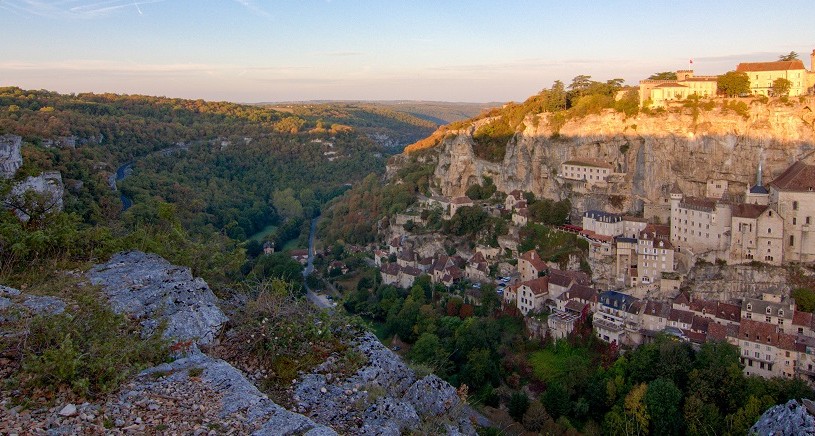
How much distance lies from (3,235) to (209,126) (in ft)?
199

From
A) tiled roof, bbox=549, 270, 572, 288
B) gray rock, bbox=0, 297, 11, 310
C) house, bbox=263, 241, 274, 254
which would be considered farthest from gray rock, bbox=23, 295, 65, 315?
house, bbox=263, 241, 274, 254

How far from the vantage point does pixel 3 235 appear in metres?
7.75

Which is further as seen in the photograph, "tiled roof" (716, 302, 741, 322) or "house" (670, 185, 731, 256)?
"house" (670, 185, 731, 256)

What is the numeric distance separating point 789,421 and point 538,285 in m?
18.4

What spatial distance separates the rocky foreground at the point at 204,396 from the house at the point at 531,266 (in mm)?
25081

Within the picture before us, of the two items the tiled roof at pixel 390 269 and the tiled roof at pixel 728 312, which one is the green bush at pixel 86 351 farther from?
the tiled roof at pixel 390 269

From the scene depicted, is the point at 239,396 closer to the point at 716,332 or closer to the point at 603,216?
the point at 716,332

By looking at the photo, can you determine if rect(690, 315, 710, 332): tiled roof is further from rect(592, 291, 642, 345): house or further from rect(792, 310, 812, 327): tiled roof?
rect(792, 310, 812, 327): tiled roof

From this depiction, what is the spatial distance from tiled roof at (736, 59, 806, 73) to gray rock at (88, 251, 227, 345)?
35.6 m

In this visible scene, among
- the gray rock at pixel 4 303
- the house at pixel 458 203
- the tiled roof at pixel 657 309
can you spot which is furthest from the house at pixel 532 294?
the gray rock at pixel 4 303

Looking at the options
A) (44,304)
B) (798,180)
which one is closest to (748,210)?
(798,180)

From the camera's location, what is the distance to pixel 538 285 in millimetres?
27859

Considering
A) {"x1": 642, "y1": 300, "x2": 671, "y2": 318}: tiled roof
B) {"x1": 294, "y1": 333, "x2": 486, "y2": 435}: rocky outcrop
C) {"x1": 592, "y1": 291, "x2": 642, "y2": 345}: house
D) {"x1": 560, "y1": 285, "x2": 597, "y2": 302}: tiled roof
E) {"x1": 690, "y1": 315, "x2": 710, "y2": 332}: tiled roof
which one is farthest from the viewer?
{"x1": 560, "y1": 285, "x2": 597, "y2": 302}: tiled roof

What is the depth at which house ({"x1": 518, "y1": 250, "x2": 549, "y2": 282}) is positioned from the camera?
1189 inches
